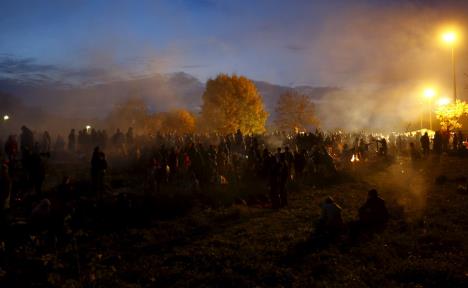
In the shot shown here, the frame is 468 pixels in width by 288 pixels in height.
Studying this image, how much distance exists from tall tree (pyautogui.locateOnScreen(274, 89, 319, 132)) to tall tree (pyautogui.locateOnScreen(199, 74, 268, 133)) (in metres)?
16.4

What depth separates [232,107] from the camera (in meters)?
73.1

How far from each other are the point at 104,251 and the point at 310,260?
6098 millimetres

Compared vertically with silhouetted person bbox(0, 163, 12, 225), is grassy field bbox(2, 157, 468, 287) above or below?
below

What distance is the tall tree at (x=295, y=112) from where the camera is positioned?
3573 inches

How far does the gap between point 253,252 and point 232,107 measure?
6082cm

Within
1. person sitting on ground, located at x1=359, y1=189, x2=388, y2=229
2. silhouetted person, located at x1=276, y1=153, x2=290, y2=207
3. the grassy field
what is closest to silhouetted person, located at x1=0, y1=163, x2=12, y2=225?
the grassy field

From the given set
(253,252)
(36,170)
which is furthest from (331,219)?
(36,170)

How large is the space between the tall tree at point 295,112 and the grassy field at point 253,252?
7140 cm

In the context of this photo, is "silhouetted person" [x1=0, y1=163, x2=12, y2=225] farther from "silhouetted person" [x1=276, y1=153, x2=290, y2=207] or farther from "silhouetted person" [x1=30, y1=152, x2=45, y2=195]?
"silhouetted person" [x1=276, y1=153, x2=290, y2=207]

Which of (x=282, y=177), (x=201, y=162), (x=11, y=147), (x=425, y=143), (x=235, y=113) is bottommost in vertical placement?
(x=282, y=177)

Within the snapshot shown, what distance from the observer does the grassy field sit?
35.3ft

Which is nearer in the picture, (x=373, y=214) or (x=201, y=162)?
(x=373, y=214)

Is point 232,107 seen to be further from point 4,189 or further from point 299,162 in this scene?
point 4,189

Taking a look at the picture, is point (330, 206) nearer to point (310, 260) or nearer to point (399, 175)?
point (310, 260)
